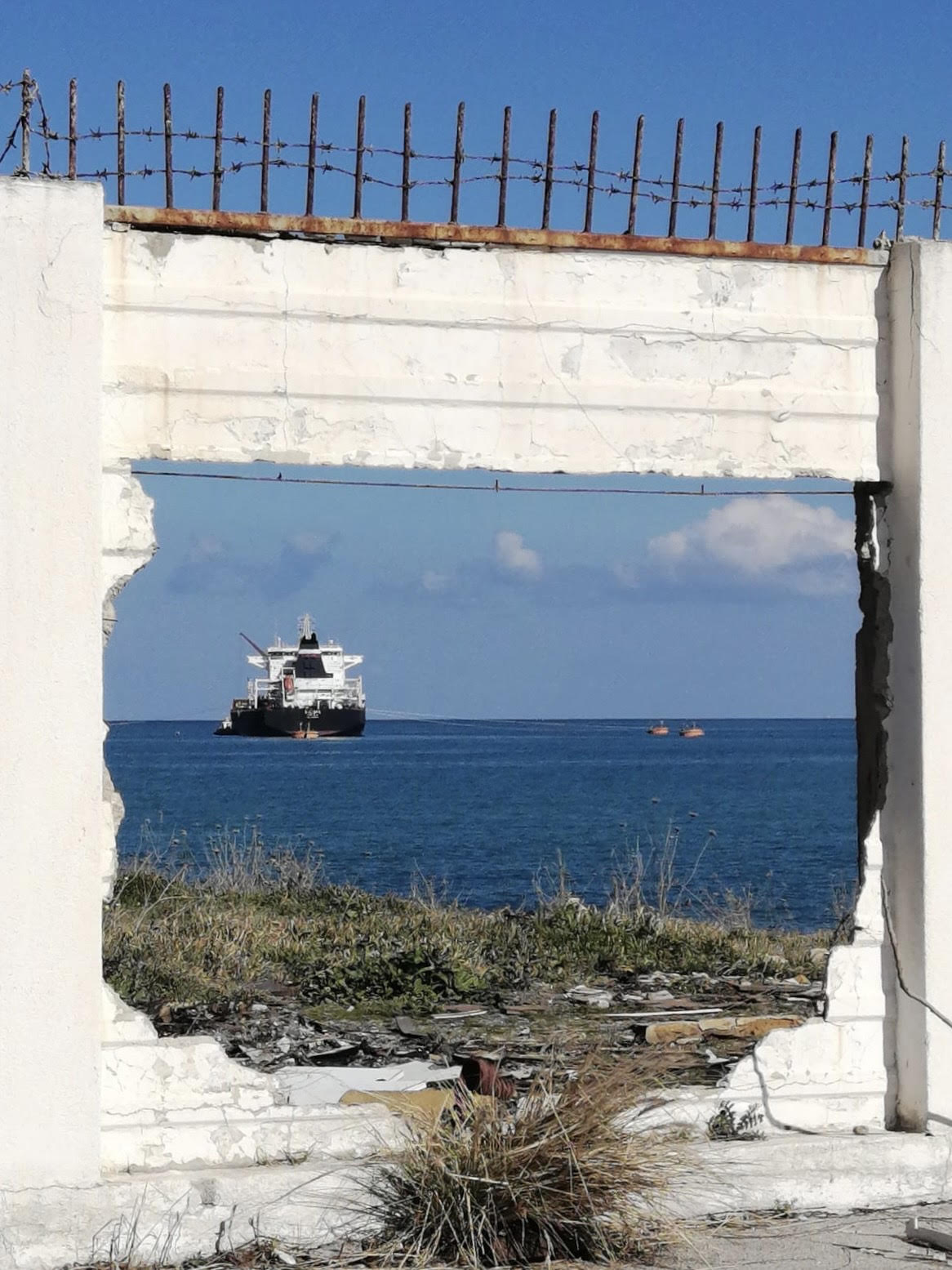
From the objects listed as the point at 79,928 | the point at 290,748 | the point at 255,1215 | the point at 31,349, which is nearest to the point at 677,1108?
the point at 255,1215

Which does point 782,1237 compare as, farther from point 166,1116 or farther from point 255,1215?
point 166,1116

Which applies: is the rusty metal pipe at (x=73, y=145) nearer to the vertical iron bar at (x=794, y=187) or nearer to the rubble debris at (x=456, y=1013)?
the vertical iron bar at (x=794, y=187)

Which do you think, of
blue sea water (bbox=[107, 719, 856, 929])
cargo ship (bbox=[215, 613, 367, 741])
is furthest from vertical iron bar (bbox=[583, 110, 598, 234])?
cargo ship (bbox=[215, 613, 367, 741])

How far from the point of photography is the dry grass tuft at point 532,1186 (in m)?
4.96

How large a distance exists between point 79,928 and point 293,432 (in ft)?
6.30

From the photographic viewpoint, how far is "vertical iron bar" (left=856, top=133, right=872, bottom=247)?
602 centimetres

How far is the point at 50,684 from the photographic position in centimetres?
509

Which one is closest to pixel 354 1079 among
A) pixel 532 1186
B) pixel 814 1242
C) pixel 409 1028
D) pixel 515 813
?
pixel 409 1028

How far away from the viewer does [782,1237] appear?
5387 mm

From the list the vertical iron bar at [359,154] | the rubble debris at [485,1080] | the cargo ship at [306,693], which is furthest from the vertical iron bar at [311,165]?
the cargo ship at [306,693]

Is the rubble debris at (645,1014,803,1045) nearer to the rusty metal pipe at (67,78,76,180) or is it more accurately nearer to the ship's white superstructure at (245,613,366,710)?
the rusty metal pipe at (67,78,76,180)

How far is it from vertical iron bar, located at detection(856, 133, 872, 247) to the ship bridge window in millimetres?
93229

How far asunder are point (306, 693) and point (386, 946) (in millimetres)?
95226

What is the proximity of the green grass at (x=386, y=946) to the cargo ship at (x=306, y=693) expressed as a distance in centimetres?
8258
